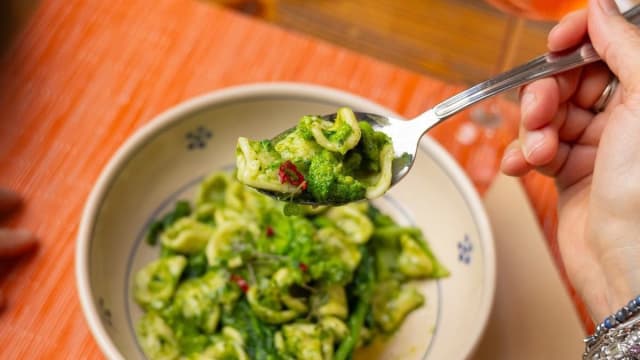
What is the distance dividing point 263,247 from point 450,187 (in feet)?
1.30

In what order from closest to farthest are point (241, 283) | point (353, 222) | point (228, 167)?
point (241, 283), point (353, 222), point (228, 167)

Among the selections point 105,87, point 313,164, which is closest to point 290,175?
point 313,164

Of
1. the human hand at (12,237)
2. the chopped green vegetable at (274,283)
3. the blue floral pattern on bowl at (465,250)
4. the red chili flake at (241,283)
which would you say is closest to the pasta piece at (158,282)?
the chopped green vegetable at (274,283)

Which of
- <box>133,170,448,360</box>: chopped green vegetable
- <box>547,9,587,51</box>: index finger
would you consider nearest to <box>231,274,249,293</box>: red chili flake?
<box>133,170,448,360</box>: chopped green vegetable

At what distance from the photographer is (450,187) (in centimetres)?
140

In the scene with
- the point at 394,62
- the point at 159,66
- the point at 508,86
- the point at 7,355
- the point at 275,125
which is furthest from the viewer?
the point at 394,62

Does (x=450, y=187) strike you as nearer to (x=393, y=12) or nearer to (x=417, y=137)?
(x=417, y=137)

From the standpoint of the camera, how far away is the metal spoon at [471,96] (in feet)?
3.69

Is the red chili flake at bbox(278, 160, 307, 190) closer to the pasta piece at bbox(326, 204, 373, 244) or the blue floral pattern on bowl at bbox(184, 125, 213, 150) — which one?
the pasta piece at bbox(326, 204, 373, 244)

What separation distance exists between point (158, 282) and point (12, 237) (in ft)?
1.01

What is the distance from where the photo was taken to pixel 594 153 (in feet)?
4.31

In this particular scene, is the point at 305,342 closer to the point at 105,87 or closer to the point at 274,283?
the point at 274,283

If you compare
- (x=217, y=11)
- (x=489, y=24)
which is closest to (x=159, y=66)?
(x=217, y=11)

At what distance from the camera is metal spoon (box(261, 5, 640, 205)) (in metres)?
1.13
